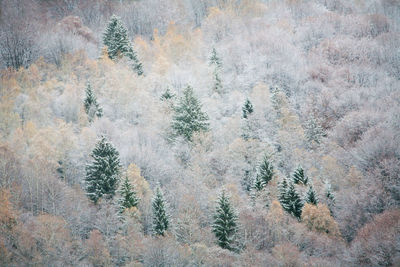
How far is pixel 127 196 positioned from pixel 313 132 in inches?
1047

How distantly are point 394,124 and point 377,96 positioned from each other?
11.3 m

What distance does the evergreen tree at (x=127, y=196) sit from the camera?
38716mm

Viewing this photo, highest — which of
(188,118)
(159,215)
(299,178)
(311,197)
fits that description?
(188,118)

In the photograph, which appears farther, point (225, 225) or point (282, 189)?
point (282, 189)

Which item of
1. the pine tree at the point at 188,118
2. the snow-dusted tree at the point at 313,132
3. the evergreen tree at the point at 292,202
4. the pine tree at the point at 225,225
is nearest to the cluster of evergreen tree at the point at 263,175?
the evergreen tree at the point at 292,202

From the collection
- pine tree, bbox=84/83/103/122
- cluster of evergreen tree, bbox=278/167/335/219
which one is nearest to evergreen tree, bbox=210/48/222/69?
pine tree, bbox=84/83/103/122

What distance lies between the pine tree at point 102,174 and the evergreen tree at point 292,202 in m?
16.4

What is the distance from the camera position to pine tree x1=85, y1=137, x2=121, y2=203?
132ft

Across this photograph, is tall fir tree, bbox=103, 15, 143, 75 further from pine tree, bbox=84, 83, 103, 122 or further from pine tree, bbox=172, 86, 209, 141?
pine tree, bbox=172, 86, 209, 141

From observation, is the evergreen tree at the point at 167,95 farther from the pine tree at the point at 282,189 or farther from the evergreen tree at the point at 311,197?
the evergreen tree at the point at 311,197

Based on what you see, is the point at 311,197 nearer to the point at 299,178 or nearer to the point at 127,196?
the point at 299,178

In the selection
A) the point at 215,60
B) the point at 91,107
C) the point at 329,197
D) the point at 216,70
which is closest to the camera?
the point at 329,197

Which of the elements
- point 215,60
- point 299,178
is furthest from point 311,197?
point 215,60

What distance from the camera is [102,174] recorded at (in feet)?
132
